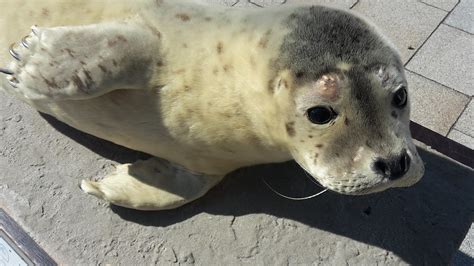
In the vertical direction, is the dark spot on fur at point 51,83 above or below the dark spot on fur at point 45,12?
below

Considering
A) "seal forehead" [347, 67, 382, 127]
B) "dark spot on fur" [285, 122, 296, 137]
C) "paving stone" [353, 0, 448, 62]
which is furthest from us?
"paving stone" [353, 0, 448, 62]

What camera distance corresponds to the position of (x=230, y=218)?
6.24 feet

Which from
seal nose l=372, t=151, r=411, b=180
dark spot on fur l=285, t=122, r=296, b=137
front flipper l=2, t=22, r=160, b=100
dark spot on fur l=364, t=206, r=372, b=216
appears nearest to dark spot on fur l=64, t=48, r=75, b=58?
front flipper l=2, t=22, r=160, b=100

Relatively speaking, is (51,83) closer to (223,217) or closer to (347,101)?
(223,217)

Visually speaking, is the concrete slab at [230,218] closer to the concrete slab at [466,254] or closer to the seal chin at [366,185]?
the seal chin at [366,185]

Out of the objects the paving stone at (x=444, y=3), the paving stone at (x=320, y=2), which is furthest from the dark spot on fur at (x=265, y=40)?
the paving stone at (x=444, y=3)

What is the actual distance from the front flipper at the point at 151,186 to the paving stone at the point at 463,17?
2.32 m

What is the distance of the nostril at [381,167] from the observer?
1.39 meters

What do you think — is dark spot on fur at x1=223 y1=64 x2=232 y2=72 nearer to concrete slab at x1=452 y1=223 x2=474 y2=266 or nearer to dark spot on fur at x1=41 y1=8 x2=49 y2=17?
dark spot on fur at x1=41 y1=8 x2=49 y2=17

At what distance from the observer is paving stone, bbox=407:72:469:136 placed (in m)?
2.98

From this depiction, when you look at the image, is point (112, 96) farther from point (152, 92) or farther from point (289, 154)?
point (289, 154)

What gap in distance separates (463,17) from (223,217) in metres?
2.48

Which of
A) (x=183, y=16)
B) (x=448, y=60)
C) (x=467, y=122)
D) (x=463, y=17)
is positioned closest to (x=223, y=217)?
(x=183, y=16)

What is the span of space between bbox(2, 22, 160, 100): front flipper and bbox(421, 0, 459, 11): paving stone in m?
2.60
